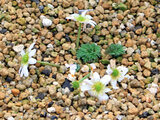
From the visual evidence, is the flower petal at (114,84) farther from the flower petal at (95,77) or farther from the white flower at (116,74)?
the flower petal at (95,77)

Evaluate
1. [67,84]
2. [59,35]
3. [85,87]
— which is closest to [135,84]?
[85,87]

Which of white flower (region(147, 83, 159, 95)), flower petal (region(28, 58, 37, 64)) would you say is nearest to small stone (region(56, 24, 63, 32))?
flower petal (region(28, 58, 37, 64))

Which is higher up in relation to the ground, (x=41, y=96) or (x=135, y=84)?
(x=135, y=84)

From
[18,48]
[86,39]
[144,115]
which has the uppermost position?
[86,39]

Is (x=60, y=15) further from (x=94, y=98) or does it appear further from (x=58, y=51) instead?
(x=94, y=98)

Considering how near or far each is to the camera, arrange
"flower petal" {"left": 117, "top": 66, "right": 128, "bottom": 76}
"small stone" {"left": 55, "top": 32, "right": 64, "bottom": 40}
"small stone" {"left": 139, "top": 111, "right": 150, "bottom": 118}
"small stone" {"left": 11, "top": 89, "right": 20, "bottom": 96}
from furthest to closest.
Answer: "small stone" {"left": 55, "top": 32, "right": 64, "bottom": 40}, "flower petal" {"left": 117, "top": 66, "right": 128, "bottom": 76}, "small stone" {"left": 11, "top": 89, "right": 20, "bottom": 96}, "small stone" {"left": 139, "top": 111, "right": 150, "bottom": 118}

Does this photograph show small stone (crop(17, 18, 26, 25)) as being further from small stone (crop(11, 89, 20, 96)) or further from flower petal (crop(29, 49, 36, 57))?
small stone (crop(11, 89, 20, 96))

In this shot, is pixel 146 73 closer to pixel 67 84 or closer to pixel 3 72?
pixel 67 84
